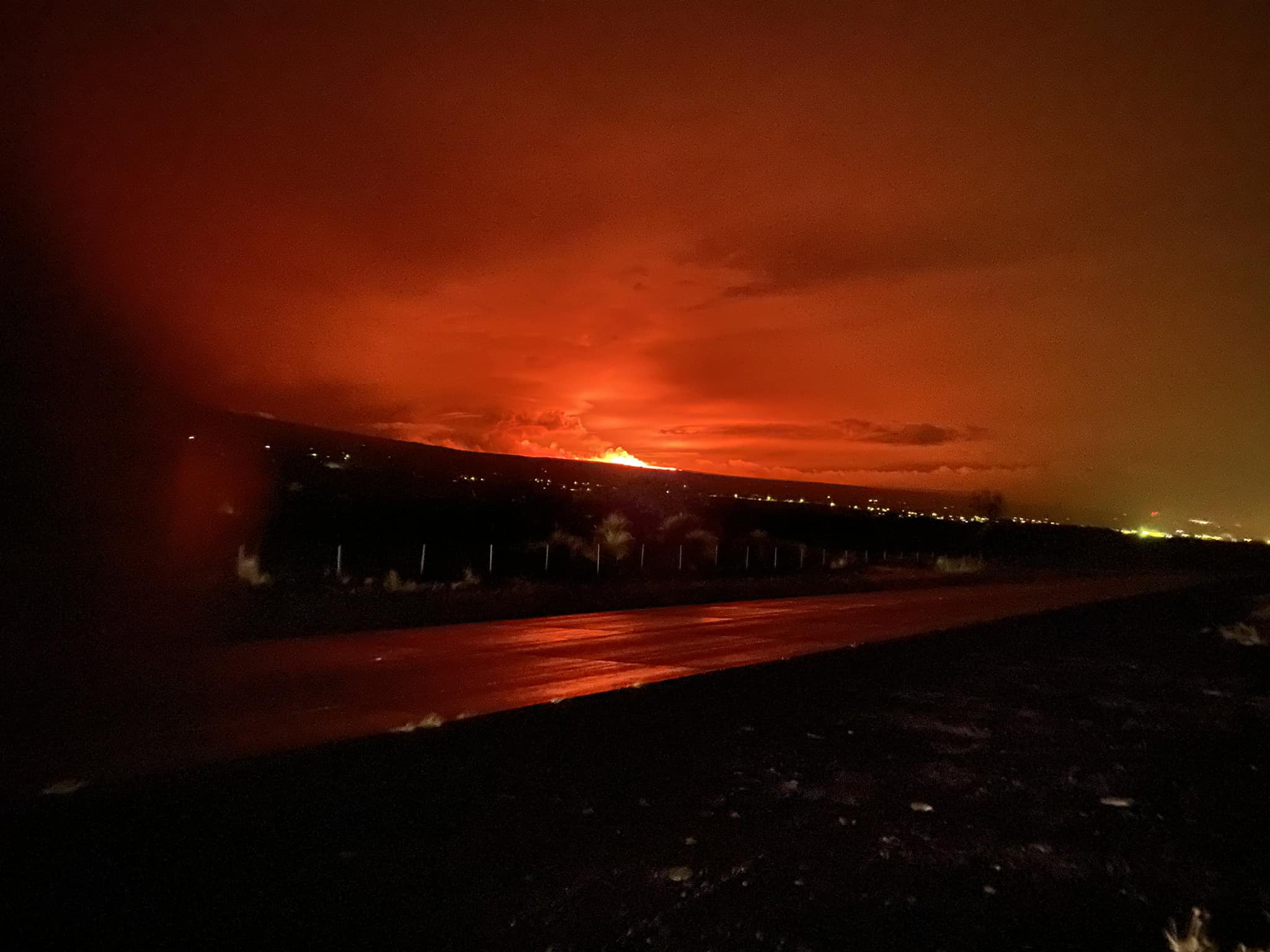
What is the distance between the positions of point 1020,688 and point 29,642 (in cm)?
1297

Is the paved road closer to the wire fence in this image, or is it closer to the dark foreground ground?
the dark foreground ground

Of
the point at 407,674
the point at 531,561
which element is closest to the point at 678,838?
the point at 407,674

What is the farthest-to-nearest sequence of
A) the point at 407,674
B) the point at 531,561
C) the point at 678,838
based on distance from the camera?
the point at 531,561
the point at 407,674
the point at 678,838


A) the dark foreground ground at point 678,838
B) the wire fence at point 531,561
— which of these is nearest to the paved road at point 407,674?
the dark foreground ground at point 678,838

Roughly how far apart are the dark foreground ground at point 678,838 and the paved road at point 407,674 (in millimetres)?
1422

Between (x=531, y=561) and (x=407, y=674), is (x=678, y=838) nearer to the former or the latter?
(x=407, y=674)

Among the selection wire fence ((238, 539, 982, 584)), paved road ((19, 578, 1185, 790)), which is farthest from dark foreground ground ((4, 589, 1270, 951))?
wire fence ((238, 539, 982, 584))

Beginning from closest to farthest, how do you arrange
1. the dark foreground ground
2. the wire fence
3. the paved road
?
the dark foreground ground → the paved road → the wire fence

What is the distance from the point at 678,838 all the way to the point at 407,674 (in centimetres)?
748

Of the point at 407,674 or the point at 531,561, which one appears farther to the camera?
the point at 531,561

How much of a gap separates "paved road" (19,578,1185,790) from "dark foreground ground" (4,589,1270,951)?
4.67 ft

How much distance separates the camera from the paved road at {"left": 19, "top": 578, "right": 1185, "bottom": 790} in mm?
8633

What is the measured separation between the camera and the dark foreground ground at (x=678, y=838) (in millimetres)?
4859

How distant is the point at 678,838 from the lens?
19.9 ft
